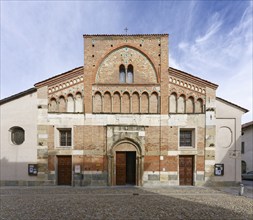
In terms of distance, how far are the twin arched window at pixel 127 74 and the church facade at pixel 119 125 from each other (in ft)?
0.60

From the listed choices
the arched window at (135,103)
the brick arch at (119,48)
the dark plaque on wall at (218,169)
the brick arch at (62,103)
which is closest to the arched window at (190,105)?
the brick arch at (119,48)

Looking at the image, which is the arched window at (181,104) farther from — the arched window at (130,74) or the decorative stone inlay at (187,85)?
the arched window at (130,74)

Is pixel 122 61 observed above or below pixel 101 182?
above

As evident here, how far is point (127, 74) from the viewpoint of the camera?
13656 millimetres

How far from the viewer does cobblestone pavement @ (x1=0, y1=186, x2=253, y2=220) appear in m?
7.55

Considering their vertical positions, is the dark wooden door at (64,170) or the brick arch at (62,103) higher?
the brick arch at (62,103)

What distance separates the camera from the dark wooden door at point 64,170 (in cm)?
1315

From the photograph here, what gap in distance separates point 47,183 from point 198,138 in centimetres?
1219

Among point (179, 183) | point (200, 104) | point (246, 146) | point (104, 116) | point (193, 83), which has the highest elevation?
point (193, 83)

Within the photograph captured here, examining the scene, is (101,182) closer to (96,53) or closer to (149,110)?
(149,110)

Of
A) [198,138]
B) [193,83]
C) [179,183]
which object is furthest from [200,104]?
[179,183]

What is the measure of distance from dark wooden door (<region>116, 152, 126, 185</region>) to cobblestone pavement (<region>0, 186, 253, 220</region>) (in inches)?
32.6

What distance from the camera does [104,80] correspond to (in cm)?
1345

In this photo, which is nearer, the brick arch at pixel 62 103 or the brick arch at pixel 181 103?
the brick arch at pixel 62 103
